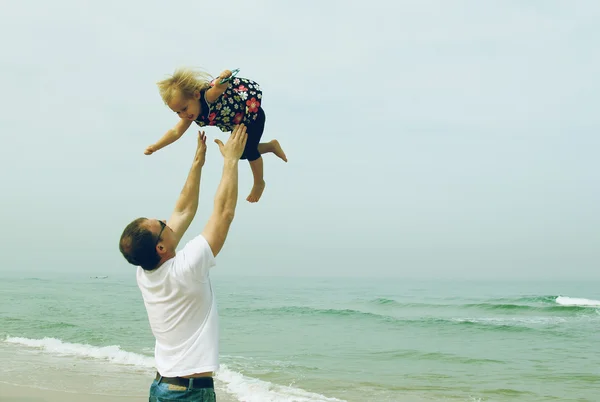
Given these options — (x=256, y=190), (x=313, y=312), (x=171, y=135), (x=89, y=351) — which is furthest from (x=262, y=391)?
(x=313, y=312)

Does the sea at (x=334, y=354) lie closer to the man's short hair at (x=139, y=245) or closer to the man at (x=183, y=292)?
the man at (x=183, y=292)

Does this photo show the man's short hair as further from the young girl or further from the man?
the young girl

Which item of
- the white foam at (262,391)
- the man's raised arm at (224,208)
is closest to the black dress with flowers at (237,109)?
the man's raised arm at (224,208)

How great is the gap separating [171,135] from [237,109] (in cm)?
45

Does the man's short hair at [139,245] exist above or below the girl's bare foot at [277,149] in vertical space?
below

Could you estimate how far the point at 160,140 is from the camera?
12.3 feet

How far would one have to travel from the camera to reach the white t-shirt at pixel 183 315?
2.86m

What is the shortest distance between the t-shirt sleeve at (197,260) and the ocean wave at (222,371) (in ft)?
18.9

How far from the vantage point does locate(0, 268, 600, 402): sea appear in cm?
927

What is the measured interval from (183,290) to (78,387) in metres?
6.32

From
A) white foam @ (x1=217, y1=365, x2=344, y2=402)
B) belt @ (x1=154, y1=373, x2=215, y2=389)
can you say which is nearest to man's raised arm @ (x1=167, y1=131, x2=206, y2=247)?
belt @ (x1=154, y1=373, x2=215, y2=389)

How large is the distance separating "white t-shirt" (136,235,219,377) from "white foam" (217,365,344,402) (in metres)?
5.47

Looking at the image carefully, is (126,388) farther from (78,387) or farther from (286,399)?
(286,399)

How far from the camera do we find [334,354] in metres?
13.7
